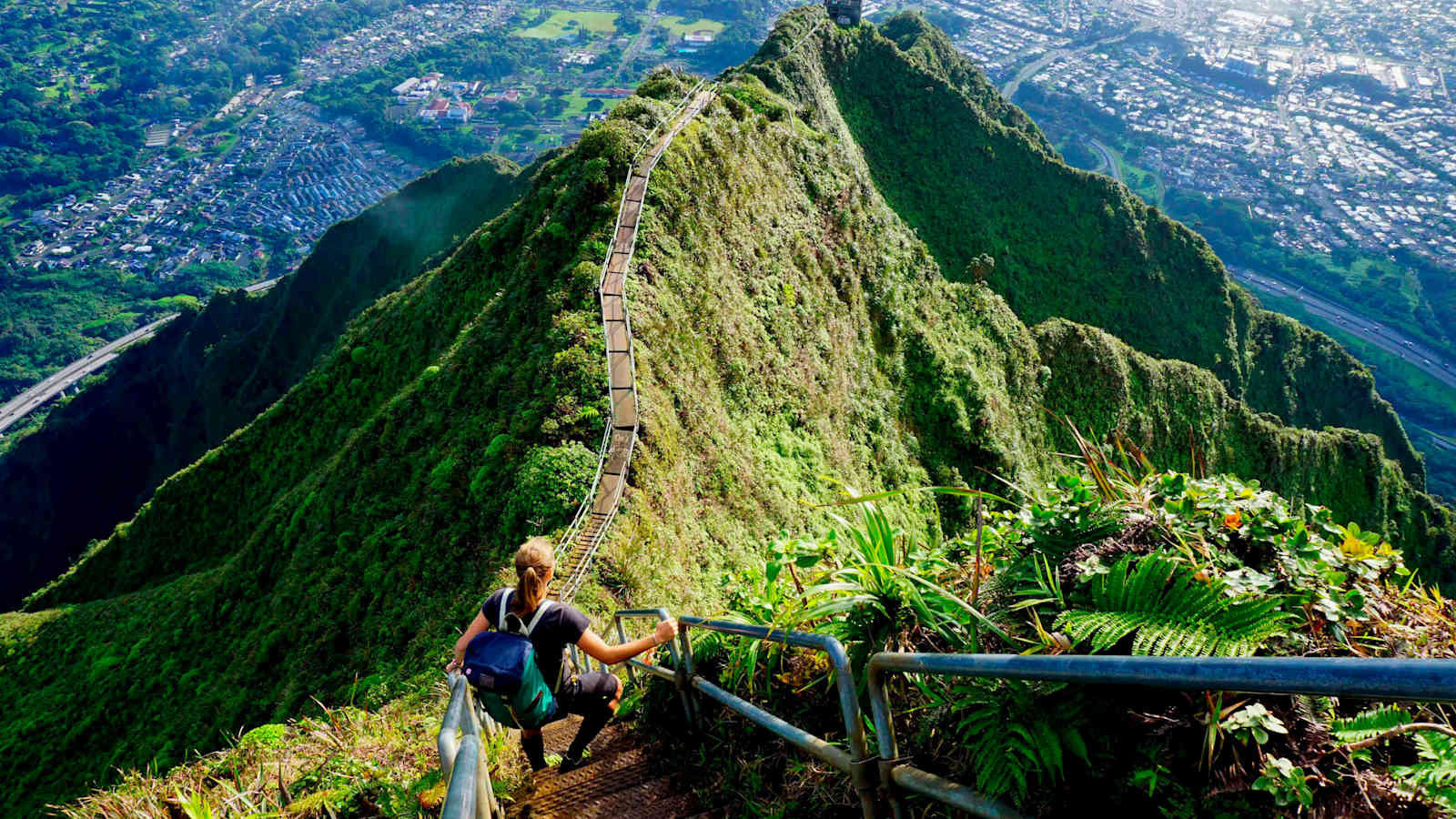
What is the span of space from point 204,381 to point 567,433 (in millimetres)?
61452

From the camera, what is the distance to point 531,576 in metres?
5.57

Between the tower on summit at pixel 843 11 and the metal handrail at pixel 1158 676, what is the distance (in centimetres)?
6537

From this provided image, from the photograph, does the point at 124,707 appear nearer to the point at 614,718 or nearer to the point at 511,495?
the point at 511,495

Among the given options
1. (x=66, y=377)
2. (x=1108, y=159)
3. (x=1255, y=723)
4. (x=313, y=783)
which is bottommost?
(x=66, y=377)

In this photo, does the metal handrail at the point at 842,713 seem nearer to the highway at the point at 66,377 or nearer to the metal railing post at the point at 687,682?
the metal railing post at the point at 687,682

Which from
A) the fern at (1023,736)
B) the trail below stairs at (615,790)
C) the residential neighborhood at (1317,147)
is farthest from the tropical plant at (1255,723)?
the residential neighborhood at (1317,147)

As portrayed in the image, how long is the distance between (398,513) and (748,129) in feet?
62.0

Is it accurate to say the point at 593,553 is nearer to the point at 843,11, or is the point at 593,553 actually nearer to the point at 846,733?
the point at 846,733

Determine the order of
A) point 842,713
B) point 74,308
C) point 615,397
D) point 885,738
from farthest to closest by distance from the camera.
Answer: point 74,308, point 615,397, point 842,713, point 885,738

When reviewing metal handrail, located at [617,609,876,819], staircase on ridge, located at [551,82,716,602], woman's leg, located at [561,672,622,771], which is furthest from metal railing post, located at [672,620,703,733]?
staircase on ridge, located at [551,82,716,602]

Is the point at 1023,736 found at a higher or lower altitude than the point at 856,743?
higher

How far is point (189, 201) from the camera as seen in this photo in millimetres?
162625

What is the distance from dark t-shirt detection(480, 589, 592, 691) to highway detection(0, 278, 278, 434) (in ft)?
373

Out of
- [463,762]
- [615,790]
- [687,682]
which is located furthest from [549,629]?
[463,762]
